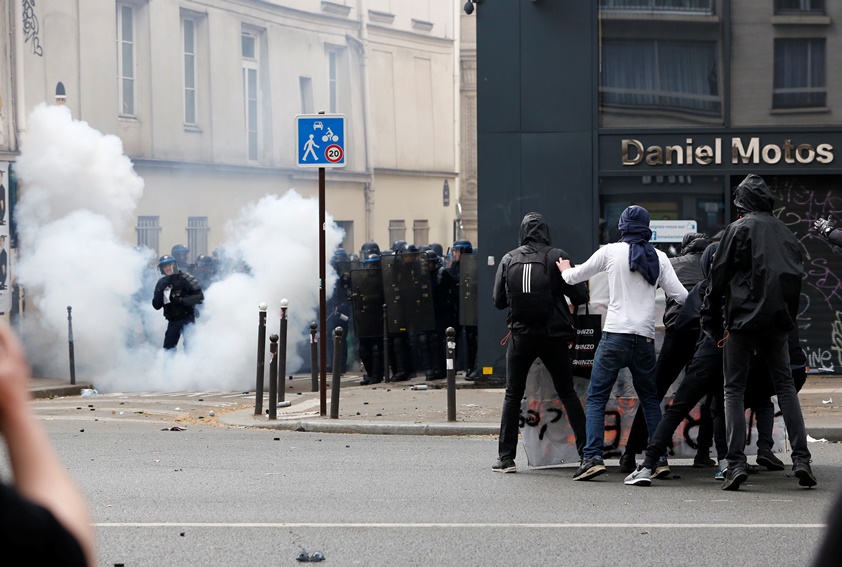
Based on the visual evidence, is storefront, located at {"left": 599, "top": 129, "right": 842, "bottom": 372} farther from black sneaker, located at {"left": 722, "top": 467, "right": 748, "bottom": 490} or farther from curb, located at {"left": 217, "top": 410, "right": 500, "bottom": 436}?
black sneaker, located at {"left": 722, "top": 467, "right": 748, "bottom": 490}

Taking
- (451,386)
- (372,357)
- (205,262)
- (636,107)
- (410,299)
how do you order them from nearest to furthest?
1. (451,386)
2. (636,107)
3. (410,299)
4. (372,357)
5. (205,262)

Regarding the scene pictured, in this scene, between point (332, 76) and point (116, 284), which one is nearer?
point (116, 284)

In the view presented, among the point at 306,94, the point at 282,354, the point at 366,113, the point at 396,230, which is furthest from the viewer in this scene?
the point at 396,230

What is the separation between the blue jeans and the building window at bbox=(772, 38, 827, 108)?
7467 mm

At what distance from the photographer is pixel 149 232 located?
80.2 ft

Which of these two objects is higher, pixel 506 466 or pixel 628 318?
pixel 628 318

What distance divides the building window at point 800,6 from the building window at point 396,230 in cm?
1896

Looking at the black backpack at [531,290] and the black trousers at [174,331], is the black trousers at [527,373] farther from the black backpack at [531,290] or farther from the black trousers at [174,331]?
the black trousers at [174,331]

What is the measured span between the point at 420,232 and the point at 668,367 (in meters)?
26.6

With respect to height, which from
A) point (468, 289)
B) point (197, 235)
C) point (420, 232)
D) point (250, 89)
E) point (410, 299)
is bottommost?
point (410, 299)

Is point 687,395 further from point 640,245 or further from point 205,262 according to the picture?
point 205,262

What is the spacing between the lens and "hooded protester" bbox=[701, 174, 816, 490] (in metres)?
7.91

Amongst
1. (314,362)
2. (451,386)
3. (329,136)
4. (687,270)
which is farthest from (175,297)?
(687,270)

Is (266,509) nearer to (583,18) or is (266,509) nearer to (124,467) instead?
(124,467)
